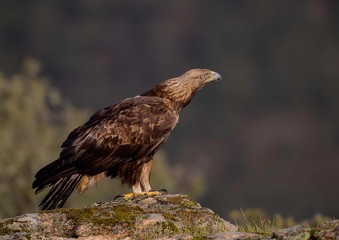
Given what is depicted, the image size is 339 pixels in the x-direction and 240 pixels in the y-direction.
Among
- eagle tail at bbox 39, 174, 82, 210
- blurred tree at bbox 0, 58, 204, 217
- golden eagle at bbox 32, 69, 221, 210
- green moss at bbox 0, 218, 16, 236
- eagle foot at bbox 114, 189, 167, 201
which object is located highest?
blurred tree at bbox 0, 58, 204, 217

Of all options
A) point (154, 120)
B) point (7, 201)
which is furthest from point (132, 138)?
point (7, 201)

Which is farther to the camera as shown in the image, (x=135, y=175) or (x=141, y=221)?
(x=135, y=175)

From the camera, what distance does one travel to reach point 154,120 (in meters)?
15.4

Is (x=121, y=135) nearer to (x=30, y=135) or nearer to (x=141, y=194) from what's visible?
(x=141, y=194)

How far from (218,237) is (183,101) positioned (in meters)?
6.72

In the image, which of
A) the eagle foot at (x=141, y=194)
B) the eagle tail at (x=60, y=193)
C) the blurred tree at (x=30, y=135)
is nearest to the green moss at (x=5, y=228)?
the eagle foot at (x=141, y=194)

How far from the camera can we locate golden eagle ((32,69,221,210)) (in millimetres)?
14883

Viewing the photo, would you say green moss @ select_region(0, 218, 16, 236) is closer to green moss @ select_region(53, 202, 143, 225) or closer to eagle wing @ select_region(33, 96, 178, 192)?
green moss @ select_region(53, 202, 143, 225)

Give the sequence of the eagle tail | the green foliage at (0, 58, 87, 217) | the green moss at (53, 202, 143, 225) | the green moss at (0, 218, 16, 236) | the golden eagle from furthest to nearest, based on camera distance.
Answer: the green foliage at (0, 58, 87, 217) → the golden eagle → the eagle tail → the green moss at (53, 202, 143, 225) → the green moss at (0, 218, 16, 236)

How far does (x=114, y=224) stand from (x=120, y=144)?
16.0ft

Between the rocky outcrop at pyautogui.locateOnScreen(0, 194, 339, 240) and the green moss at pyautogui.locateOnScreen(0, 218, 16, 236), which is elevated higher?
the green moss at pyautogui.locateOnScreen(0, 218, 16, 236)

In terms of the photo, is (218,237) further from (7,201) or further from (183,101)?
(7,201)

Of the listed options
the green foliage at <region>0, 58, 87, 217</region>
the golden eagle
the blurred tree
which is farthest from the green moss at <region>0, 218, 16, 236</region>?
the green foliage at <region>0, 58, 87, 217</region>

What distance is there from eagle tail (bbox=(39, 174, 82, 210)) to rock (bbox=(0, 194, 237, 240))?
2.79 metres
